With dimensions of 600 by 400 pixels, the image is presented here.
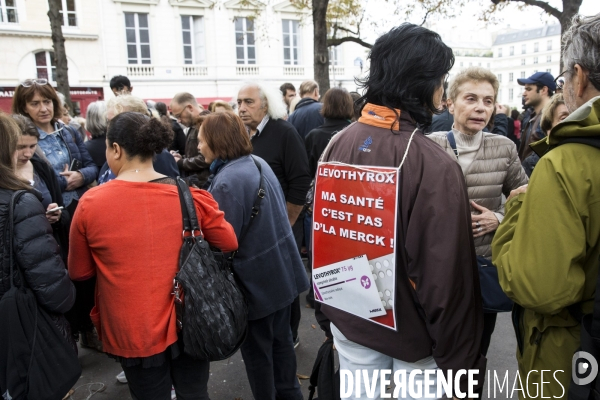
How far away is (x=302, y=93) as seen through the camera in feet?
21.9

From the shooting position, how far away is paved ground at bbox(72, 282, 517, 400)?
10.8ft

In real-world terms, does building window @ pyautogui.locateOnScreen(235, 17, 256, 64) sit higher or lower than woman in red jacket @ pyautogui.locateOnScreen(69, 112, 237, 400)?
higher

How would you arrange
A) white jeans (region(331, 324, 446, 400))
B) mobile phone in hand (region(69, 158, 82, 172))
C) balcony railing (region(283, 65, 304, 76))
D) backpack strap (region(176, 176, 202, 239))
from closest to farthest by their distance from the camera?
white jeans (region(331, 324, 446, 400)) < backpack strap (region(176, 176, 202, 239)) < mobile phone in hand (region(69, 158, 82, 172)) < balcony railing (region(283, 65, 304, 76))

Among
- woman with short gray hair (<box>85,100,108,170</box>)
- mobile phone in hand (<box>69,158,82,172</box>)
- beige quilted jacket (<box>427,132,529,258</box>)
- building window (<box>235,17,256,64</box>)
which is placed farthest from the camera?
building window (<box>235,17,256,64</box>)

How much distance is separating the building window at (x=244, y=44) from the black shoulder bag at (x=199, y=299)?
23520 millimetres

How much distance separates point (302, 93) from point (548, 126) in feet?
12.7

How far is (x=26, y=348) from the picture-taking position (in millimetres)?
2055

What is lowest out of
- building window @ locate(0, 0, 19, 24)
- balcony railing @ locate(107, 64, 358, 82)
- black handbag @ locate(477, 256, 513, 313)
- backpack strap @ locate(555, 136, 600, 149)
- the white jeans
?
the white jeans

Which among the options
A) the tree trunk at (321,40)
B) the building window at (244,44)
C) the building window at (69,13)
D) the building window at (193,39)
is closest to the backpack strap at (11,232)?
the tree trunk at (321,40)

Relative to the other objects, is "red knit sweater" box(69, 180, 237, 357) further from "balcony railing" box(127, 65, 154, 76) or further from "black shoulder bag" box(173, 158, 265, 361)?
"balcony railing" box(127, 65, 154, 76)

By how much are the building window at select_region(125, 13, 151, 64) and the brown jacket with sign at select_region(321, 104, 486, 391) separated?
23.1m

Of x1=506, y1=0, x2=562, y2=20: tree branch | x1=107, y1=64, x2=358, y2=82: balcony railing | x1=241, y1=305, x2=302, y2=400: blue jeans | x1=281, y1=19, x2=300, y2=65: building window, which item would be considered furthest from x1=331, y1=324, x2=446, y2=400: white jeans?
x1=281, y1=19, x2=300, y2=65: building window

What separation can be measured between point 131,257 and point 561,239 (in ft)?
5.83

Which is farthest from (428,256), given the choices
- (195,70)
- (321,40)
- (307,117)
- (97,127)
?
(195,70)
